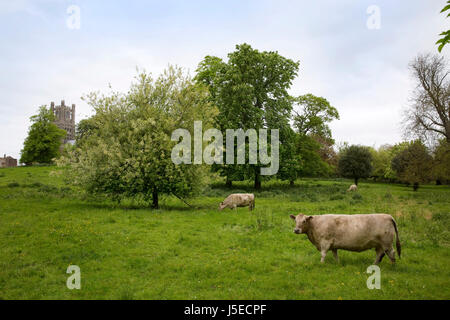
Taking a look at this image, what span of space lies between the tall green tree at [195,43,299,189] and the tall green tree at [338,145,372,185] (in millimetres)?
20136

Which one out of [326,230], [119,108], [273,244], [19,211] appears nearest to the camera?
[326,230]

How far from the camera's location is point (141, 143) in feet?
64.6

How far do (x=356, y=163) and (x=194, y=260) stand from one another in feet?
150

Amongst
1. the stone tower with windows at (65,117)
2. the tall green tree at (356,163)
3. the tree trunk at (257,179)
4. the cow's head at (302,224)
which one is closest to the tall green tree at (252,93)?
the tree trunk at (257,179)

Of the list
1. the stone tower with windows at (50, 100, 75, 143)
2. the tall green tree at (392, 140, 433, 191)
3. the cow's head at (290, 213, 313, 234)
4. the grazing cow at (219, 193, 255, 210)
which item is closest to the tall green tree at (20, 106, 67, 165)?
the grazing cow at (219, 193, 255, 210)

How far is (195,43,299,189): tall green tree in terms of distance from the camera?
110 feet

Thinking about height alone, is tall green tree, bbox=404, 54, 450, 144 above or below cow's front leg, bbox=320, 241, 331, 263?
above

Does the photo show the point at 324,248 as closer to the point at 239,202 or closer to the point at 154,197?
the point at 239,202

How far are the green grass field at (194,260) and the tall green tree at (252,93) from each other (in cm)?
1744

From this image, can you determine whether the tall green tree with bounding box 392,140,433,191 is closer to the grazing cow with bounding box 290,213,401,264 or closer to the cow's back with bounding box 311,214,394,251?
the grazing cow with bounding box 290,213,401,264

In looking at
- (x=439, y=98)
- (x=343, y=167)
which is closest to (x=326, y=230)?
(x=439, y=98)

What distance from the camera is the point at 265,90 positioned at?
117ft
